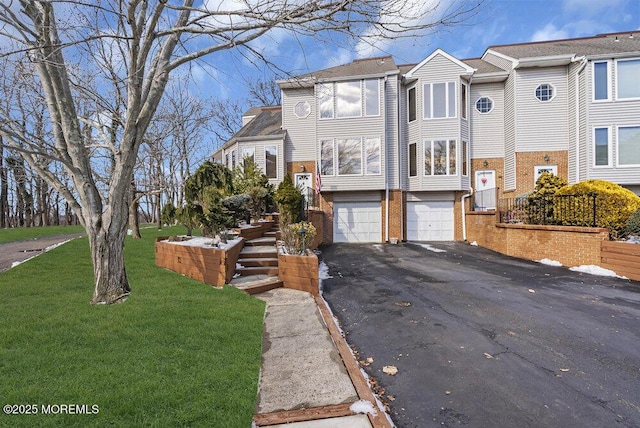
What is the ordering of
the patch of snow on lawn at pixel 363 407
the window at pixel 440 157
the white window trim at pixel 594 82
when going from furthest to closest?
the window at pixel 440 157 < the white window trim at pixel 594 82 < the patch of snow on lawn at pixel 363 407

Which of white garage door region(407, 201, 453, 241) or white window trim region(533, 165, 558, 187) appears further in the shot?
white garage door region(407, 201, 453, 241)

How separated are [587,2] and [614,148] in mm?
10340

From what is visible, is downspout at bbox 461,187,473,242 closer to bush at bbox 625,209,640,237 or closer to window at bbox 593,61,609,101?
window at bbox 593,61,609,101

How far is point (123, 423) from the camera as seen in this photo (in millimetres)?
2312

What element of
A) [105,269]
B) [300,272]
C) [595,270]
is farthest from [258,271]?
[595,270]

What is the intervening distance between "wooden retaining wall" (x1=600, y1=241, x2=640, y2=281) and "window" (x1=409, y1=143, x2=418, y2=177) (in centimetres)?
869

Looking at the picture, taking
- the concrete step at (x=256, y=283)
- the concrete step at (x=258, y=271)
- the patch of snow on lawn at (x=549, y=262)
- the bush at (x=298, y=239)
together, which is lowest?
the patch of snow on lawn at (x=549, y=262)

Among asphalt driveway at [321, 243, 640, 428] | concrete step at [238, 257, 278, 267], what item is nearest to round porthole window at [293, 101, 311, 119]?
concrete step at [238, 257, 278, 267]

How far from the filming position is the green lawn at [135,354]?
2.50 meters

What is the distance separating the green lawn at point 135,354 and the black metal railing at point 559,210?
29.9 ft

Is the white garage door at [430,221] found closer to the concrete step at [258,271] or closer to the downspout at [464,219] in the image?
the downspout at [464,219]

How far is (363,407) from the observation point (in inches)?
106

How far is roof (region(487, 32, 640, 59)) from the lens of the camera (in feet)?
47.2

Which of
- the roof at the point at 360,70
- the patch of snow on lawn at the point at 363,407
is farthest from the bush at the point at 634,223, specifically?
the roof at the point at 360,70
